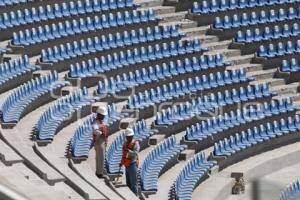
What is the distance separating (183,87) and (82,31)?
2596 mm

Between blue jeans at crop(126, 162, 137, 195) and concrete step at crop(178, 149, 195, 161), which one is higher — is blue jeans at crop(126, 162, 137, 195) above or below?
above

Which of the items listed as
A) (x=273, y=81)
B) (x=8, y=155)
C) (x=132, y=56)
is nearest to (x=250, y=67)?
(x=273, y=81)

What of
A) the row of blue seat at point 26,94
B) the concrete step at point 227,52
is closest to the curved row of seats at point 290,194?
the row of blue seat at point 26,94

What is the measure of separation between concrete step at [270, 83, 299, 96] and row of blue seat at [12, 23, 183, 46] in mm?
2767

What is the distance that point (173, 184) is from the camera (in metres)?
18.1

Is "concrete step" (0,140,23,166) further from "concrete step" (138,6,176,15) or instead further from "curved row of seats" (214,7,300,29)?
"curved row of seats" (214,7,300,29)

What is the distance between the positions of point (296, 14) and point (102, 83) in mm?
7966

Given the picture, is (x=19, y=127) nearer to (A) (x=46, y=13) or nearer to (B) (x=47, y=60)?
(B) (x=47, y=60)

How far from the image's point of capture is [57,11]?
73.5 feet

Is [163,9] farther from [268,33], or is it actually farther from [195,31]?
[268,33]

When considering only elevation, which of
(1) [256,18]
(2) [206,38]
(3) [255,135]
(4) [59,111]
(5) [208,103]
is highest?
(1) [256,18]

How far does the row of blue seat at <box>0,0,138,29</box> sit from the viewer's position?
69.7 feet

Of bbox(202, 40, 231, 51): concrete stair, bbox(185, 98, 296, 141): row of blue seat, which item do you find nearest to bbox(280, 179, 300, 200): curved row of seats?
bbox(185, 98, 296, 141): row of blue seat

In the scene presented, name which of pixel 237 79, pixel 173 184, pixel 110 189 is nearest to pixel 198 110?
pixel 237 79
